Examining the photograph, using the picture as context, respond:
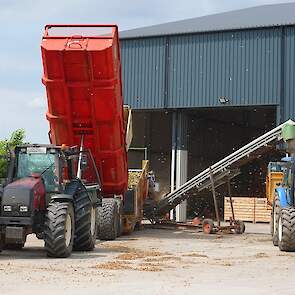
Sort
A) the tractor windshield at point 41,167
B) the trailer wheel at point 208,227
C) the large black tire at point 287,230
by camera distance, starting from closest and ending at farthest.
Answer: the tractor windshield at point 41,167 → the large black tire at point 287,230 → the trailer wheel at point 208,227

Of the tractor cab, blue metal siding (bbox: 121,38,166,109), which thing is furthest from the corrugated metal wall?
the tractor cab

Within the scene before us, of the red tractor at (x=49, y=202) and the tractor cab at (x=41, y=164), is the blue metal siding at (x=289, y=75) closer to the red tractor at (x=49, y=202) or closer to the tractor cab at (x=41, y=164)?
the red tractor at (x=49, y=202)

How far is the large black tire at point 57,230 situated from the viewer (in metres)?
13.5

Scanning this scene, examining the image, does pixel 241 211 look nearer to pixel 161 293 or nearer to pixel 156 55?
pixel 156 55

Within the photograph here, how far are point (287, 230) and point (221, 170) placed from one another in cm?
778

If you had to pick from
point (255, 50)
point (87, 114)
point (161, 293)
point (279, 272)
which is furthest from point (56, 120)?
point (255, 50)

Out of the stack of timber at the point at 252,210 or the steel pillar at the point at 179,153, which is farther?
the steel pillar at the point at 179,153

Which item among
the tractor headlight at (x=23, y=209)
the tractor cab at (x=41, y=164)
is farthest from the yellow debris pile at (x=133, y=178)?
the tractor headlight at (x=23, y=209)

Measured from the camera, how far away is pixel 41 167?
48.9 feet

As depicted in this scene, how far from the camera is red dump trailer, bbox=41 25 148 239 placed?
17.2 m

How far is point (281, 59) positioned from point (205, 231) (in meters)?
10.5

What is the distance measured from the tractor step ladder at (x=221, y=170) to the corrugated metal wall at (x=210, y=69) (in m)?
6.58

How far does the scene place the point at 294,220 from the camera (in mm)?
16094

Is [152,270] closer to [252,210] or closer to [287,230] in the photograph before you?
[287,230]
